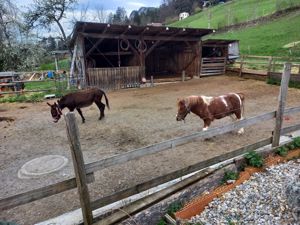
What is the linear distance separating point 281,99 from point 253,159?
110cm

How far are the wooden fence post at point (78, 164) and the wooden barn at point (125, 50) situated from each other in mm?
9834

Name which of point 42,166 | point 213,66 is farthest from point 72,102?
point 213,66

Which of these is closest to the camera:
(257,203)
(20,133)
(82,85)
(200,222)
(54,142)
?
(200,222)

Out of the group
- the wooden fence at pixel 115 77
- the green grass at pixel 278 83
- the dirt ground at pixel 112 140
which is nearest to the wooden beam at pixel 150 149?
the dirt ground at pixel 112 140

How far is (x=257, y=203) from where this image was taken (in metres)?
3.13

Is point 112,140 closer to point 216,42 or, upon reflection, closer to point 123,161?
point 123,161

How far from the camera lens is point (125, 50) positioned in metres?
14.6

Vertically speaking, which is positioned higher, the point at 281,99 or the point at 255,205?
the point at 281,99

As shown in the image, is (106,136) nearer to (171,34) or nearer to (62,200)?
(62,200)

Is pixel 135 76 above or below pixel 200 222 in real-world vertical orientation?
above

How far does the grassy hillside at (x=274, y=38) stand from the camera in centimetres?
2155

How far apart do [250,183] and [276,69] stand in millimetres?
12873

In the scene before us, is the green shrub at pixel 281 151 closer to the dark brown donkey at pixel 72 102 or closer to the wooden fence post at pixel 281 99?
the wooden fence post at pixel 281 99

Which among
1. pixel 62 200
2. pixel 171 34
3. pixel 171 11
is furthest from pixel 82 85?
pixel 171 11
